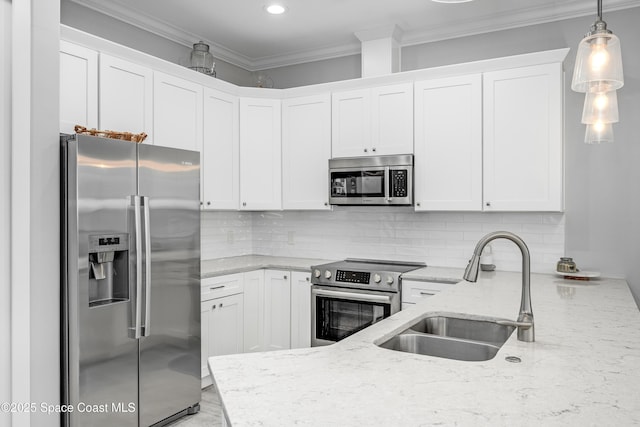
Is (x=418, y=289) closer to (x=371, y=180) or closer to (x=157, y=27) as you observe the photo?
(x=371, y=180)

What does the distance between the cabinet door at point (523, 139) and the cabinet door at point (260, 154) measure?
1869 mm

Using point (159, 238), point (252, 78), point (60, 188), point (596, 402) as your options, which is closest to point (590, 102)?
point (596, 402)

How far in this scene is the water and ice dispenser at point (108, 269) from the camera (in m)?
2.51

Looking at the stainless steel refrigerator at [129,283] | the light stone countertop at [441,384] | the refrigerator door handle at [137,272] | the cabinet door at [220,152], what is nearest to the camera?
the light stone countertop at [441,384]

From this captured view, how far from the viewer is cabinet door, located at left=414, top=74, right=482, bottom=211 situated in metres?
3.54

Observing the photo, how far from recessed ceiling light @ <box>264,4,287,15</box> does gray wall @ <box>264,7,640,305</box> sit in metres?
1.93

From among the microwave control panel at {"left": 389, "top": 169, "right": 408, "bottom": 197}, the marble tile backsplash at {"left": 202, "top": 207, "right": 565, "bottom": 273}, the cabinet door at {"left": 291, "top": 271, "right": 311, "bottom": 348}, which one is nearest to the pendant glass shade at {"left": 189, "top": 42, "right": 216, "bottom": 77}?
the marble tile backsplash at {"left": 202, "top": 207, "right": 565, "bottom": 273}

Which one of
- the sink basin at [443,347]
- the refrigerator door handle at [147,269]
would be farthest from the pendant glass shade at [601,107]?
the refrigerator door handle at [147,269]

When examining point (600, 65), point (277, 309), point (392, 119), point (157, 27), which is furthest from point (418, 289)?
point (157, 27)

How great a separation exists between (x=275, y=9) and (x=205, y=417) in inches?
121

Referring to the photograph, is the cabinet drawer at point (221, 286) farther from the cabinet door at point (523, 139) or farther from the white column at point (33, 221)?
the cabinet door at point (523, 139)

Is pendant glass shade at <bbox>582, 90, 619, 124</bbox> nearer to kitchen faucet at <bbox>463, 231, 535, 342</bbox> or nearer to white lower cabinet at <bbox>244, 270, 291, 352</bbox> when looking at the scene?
kitchen faucet at <bbox>463, 231, 535, 342</bbox>

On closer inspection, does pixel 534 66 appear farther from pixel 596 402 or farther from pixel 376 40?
pixel 596 402
